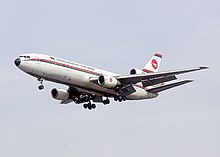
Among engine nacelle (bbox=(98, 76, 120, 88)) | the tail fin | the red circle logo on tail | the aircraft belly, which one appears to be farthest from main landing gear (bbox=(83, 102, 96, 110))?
the red circle logo on tail

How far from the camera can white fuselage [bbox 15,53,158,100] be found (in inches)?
2972

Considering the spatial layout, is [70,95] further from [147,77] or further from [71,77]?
[147,77]

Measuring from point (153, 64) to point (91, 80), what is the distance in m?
12.9

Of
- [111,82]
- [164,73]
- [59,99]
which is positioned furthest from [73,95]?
[164,73]

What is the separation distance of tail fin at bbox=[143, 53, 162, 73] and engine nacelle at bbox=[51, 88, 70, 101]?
10260mm

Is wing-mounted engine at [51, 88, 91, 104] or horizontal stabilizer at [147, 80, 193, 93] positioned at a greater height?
wing-mounted engine at [51, 88, 91, 104]

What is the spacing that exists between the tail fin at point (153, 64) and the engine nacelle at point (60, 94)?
10.3 meters

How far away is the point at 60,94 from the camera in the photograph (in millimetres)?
83688

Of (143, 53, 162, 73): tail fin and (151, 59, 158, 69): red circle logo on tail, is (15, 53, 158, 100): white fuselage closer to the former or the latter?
(143, 53, 162, 73): tail fin

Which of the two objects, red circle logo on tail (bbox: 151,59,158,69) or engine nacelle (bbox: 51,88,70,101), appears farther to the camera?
red circle logo on tail (bbox: 151,59,158,69)

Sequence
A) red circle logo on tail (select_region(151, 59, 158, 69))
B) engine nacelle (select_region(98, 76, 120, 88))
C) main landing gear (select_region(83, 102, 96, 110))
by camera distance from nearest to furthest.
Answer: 1. engine nacelle (select_region(98, 76, 120, 88))
2. main landing gear (select_region(83, 102, 96, 110))
3. red circle logo on tail (select_region(151, 59, 158, 69))

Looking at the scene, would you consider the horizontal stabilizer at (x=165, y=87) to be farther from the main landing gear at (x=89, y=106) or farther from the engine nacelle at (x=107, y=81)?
the main landing gear at (x=89, y=106)

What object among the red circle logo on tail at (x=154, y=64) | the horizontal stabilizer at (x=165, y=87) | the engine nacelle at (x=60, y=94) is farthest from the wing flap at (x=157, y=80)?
the engine nacelle at (x=60, y=94)

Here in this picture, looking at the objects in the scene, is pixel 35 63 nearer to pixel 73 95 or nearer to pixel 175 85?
pixel 73 95
